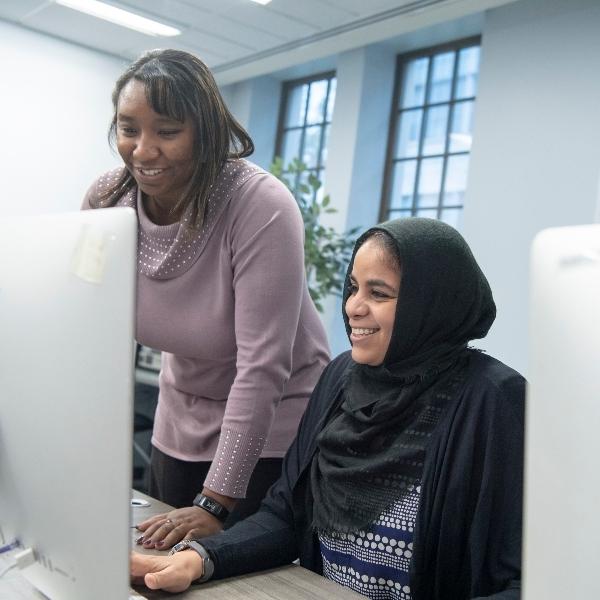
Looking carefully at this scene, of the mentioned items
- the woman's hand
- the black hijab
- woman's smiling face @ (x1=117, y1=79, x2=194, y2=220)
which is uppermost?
woman's smiling face @ (x1=117, y1=79, x2=194, y2=220)

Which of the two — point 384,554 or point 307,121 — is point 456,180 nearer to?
point 307,121

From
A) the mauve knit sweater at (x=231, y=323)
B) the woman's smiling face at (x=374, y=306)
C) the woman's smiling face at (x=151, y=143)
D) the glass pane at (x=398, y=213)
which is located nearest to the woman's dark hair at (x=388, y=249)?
the woman's smiling face at (x=374, y=306)

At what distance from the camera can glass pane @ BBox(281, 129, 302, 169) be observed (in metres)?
6.13

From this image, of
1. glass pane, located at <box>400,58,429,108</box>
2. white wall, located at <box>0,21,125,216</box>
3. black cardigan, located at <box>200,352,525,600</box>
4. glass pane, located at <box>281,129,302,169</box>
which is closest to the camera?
black cardigan, located at <box>200,352,525,600</box>

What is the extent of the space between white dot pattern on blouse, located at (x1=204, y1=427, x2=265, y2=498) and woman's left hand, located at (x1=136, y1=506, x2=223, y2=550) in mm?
47

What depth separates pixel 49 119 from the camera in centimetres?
553

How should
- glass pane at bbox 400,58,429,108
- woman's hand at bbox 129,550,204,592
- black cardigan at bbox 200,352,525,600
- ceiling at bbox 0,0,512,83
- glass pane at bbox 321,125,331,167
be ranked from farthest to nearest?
glass pane at bbox 321,125,331,167, glass pane at bbox 400,58,429,108, ceiling at bbox 0,0,512,83, black cardigan at bbox 200,352,525,600, woman's hand at bbox 129,550,204,592

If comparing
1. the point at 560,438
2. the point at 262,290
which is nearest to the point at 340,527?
the point at 262,290

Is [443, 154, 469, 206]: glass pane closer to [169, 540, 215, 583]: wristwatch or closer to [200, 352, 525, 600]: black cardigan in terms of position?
[200, 352, 525, 600]: black cardigan

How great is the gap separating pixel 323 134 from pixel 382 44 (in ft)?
2.87

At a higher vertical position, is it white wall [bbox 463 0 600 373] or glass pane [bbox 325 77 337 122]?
glass pane [bbox 325 77 337 122]

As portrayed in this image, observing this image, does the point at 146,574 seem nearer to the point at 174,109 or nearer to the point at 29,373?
the point at 29,373

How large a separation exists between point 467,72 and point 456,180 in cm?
68

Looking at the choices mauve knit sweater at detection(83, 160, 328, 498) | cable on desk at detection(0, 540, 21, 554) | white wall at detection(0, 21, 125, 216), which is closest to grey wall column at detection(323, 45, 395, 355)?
white wall at detection(0, 21, 125, 216)
